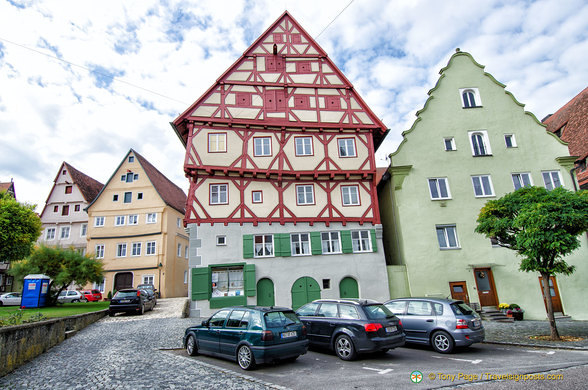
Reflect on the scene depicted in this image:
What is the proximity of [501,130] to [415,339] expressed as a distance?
57.9 ft

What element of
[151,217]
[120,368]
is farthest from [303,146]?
[151,217]

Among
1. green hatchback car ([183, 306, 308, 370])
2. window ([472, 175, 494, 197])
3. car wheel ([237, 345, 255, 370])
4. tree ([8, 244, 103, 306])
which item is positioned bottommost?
car wheel ([237, 345, 255, 370])

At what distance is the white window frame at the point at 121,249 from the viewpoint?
109ft

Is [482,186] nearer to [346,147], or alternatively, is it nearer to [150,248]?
[346,147]

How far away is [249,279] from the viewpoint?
2028 centimetres

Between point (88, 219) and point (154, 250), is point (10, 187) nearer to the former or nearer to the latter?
point (88, 219)

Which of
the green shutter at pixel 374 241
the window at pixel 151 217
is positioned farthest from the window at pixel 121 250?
the green shutter at pixel 374 241

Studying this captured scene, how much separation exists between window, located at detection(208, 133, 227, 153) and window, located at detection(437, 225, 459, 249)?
14.5 m

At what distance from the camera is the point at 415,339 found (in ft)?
38.3

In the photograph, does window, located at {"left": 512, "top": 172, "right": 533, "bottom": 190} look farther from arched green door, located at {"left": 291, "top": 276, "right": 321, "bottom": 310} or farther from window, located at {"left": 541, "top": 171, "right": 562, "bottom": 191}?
arched green door, located at {"left": 291, "top": 276, "right": 321, "bottom": 310}

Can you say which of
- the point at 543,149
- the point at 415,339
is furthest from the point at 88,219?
the point at 543,149

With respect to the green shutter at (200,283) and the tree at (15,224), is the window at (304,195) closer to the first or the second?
the green shutter at (200,283)

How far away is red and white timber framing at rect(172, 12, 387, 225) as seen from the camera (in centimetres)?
2155

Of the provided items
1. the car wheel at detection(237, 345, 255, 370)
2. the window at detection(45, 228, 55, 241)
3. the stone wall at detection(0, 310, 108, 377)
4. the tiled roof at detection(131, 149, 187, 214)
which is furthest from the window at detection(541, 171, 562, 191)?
the window at detection(45, 228, 55, 241)
